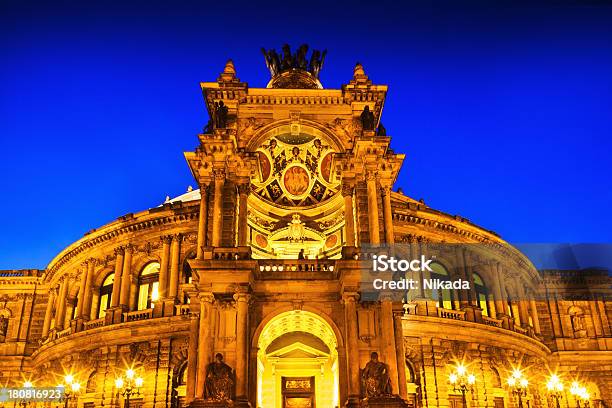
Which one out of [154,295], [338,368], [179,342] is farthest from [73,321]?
[338,368]

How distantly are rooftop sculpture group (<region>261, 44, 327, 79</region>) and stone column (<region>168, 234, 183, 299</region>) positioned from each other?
43.4ft

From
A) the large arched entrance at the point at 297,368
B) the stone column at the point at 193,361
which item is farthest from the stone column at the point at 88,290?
the stone column at the point at 193,361

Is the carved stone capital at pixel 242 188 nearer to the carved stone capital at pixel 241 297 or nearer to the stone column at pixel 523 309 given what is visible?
the carved stone capital at pixel 241 297

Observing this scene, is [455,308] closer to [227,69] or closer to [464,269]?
[464,269]

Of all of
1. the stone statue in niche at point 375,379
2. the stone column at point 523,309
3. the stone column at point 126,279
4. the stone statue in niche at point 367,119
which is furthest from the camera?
the stone column at point 523,309

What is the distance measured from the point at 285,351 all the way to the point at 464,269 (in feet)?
59.9

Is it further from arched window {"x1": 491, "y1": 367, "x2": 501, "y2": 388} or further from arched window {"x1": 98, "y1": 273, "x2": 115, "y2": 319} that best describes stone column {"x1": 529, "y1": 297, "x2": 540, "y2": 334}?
arched window {"x1": 98, "y1": 273, "x2": 115, "y2": 319}

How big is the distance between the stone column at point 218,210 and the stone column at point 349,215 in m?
5.55

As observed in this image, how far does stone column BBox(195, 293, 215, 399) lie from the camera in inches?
872

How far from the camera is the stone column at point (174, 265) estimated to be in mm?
37594

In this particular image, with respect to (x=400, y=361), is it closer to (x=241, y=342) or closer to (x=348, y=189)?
(x=241, y=342)

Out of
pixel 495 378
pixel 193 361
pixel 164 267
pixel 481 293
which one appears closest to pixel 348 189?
pixel 193 361

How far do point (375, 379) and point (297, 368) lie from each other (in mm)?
6445

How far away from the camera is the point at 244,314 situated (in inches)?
910
